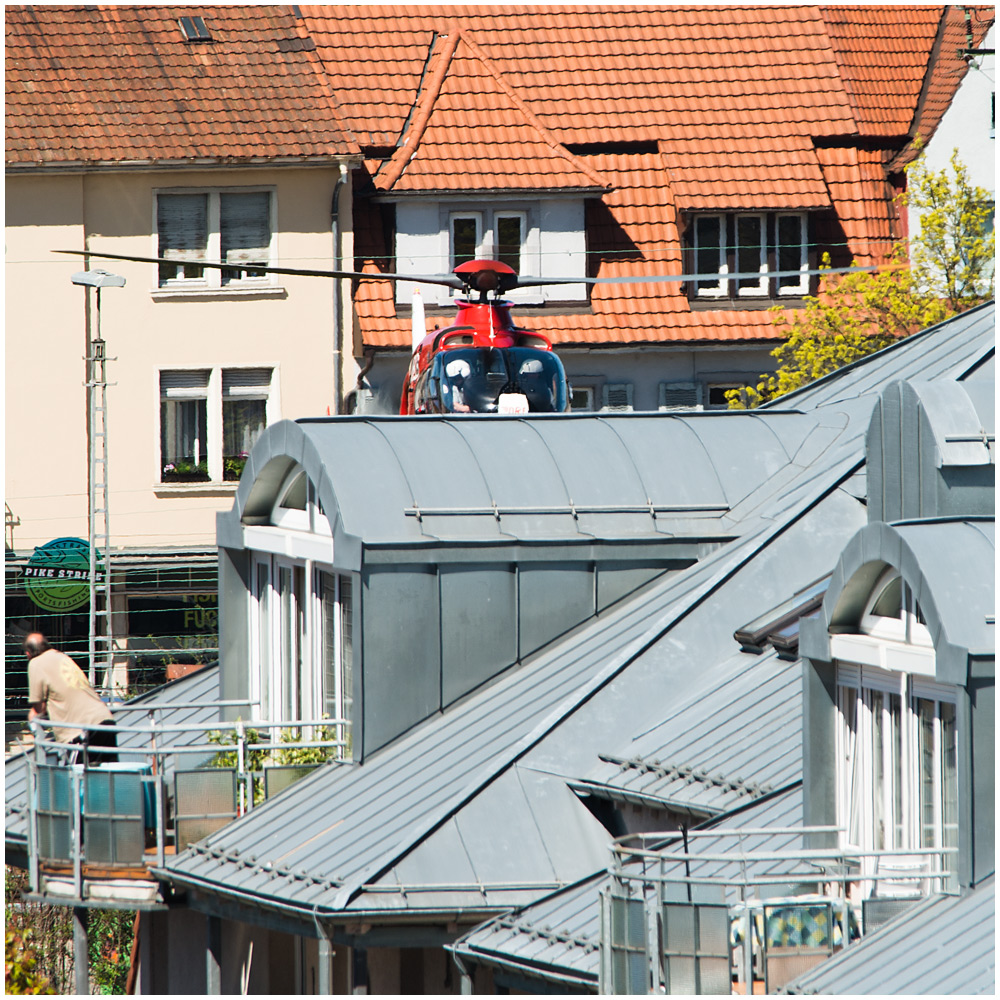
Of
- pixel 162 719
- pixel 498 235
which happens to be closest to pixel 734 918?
pixel 162 719

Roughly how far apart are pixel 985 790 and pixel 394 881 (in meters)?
4.73

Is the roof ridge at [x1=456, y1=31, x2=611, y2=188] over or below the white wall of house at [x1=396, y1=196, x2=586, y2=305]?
over

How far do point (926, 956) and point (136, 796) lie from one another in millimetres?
7574

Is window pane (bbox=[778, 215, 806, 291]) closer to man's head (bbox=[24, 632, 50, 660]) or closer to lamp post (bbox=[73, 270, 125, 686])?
lamp post (bbox=[73, 270, 125, 686])

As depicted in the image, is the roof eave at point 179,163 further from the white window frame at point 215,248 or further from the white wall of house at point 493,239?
the white wall of house at point 493,239

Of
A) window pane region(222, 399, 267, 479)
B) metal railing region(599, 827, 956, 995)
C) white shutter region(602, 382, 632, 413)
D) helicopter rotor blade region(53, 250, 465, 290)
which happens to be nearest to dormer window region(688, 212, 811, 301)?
white shutter region(602, 382, 632, 413)

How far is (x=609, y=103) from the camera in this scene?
39625 mm

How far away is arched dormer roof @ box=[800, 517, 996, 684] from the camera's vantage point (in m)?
10.8

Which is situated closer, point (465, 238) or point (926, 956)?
point (926, 956)

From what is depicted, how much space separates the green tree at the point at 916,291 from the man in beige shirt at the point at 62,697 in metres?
15.7

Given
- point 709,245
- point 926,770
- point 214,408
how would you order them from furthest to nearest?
point 709,245 → point 214,408 → point 926,770

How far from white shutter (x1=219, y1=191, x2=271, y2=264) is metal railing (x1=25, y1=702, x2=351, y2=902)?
69.9ft

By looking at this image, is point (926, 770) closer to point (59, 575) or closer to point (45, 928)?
point (45, 928)

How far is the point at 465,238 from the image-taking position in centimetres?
3831
